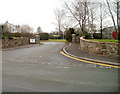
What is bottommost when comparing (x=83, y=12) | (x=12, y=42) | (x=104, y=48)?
(x=104, y=48)

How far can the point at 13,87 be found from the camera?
3.10 metres

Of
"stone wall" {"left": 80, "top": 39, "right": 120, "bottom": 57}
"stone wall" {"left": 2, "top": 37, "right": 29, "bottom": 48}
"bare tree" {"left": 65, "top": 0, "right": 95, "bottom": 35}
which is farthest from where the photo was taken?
"bare tree" {"left": 65, "top": 0, "right": 95, "bottom": 35}

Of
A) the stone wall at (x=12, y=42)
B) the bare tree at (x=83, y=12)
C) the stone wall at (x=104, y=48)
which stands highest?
the bare tree at (x=83, y=12)

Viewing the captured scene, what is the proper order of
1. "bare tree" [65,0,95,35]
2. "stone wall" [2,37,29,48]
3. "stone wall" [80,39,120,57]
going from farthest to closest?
"bare tree" [65,0,95,35], "stone wall" [2,37,29,48], "stone wall" [80,39,120,57]

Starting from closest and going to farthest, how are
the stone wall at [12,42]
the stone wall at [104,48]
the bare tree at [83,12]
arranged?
the stone wall at [104,48]
the stone wall at [12,42]
the bare tree at [83,12]

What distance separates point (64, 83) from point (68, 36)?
1996 cm

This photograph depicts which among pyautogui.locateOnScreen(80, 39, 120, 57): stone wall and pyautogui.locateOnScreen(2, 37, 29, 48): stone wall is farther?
pyautogui.locateOnScreen(2, 37, 29, 48): stone wall

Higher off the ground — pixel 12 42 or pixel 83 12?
pixel 83 12

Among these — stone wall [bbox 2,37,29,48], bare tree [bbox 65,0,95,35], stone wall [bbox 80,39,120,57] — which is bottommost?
stone wall [bbox 80,39,120,57]

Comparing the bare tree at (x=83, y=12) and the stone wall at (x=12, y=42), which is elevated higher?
the bare tree at (x=83, y=12)

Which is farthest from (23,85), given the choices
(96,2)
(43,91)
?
(96,2)

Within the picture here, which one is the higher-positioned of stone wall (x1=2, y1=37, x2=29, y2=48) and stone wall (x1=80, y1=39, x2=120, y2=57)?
stone wall (x1=2, y1=37, x2=29, y2=48)

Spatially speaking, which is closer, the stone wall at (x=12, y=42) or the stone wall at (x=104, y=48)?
the stone wall at (x=104, y=48)

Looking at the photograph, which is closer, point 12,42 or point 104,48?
point 104,48
